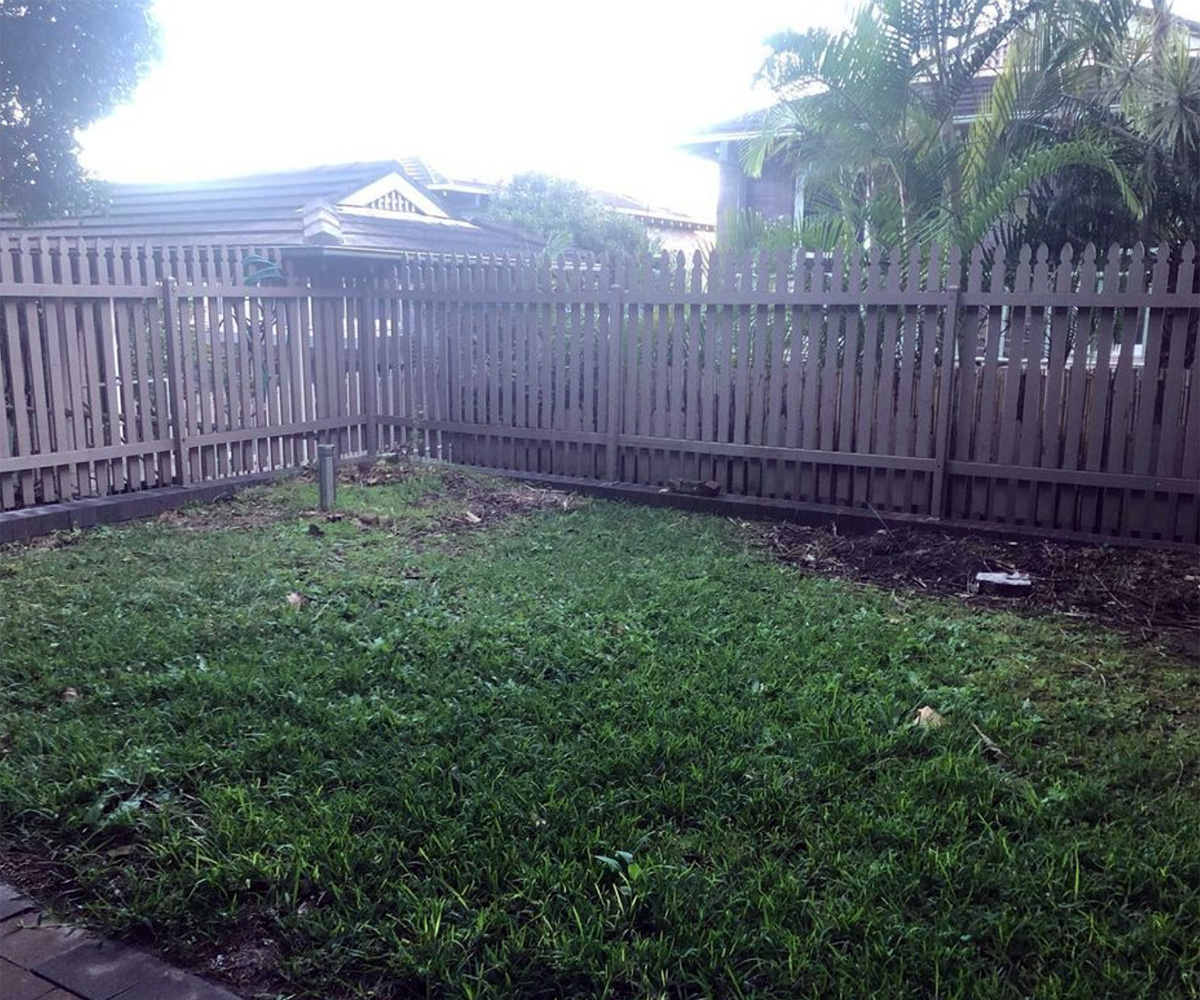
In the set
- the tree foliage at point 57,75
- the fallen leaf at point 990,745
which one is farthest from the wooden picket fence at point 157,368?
the fallen leaf at point 990,745

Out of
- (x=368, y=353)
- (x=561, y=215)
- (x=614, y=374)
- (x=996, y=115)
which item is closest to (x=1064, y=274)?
(x=996, y=115)

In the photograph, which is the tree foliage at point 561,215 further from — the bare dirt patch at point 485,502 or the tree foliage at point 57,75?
the bare dirt patch at point 485,502

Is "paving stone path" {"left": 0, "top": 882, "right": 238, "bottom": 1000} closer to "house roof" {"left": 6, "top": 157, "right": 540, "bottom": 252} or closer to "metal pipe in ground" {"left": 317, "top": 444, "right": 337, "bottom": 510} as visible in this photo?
"metal pipe in ground" {"left": 317, "top": 444, "right": 337, "bottom": 510}

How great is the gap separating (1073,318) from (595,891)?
17.6 ft

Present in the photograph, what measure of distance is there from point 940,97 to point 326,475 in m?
6.04

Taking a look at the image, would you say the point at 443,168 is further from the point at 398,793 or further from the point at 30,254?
the point at 398,793

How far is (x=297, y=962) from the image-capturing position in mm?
2480

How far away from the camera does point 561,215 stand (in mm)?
20609

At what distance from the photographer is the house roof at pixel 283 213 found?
15.8 metres

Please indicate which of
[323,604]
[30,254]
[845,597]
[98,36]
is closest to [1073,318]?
[845,597]

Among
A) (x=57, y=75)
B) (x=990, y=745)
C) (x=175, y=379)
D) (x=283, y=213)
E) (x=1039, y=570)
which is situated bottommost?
(x=1039, y=570)

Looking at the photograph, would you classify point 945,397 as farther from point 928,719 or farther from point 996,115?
point 928,719

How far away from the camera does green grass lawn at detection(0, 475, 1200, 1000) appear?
2.51 meters

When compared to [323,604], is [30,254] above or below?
above
